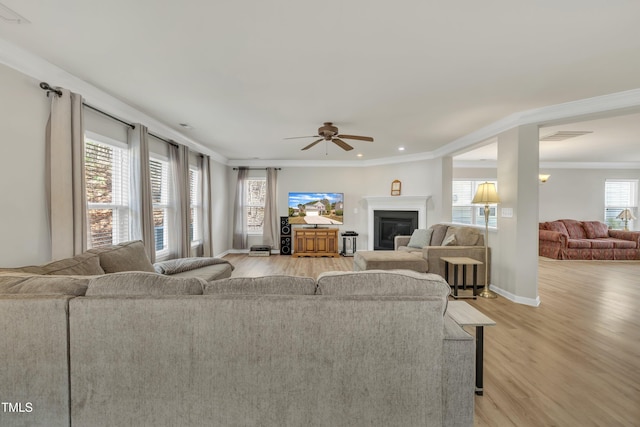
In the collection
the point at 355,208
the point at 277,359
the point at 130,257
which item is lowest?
the point at 277,359

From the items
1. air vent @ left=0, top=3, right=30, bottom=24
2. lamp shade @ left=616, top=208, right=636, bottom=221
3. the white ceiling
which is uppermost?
the white ceiling

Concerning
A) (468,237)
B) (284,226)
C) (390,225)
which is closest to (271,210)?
(284,226)

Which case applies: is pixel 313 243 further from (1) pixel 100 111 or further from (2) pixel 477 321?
(2) pixel 477 321

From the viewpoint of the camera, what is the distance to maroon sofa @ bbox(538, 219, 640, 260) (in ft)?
21.9

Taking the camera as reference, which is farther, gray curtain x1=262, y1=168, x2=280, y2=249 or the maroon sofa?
gray curtain x1=262, y1=168, x2=280, y2=249

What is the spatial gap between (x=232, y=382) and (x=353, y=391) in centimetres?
59

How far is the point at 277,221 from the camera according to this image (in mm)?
7570

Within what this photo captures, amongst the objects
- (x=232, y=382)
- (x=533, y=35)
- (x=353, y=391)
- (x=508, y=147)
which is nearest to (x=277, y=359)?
(x=232, y=382)

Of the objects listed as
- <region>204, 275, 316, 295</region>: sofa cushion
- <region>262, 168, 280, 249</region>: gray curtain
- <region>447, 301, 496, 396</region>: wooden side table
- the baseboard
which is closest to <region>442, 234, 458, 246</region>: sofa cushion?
the baseboard

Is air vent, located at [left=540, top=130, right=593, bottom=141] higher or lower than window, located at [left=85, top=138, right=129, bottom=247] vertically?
higher

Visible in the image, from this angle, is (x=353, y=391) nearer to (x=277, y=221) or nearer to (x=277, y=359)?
(x=277, y=359)

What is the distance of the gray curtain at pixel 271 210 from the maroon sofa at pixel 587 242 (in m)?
6.78

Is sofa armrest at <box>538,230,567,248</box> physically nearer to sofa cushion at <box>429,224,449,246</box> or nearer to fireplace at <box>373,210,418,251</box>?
fireplace at <box>373,210,418,251</box>

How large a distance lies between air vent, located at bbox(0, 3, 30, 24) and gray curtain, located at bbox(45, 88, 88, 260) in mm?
815
